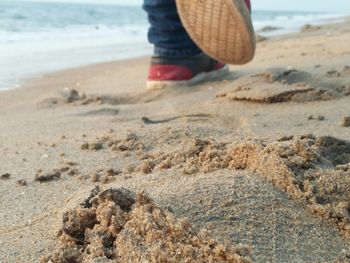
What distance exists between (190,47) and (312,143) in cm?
180

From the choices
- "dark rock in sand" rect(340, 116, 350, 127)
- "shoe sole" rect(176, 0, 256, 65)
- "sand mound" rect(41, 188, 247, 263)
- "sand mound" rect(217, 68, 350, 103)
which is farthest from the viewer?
"sand mound" rect(217, 68, 350, 103)

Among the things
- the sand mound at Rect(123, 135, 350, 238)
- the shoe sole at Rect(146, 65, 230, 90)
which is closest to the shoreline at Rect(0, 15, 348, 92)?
the shoe sole at Rect(146, 65, 230, 90)

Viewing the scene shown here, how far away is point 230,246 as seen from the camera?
40.0 inches

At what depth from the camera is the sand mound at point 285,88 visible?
2631mm

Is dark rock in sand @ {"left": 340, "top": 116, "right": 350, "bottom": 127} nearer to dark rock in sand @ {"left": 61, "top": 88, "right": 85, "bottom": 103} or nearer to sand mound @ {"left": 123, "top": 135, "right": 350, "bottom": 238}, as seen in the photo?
sand mound @ {"left": 123, "top": 135, "right": 350, "bottom": 238}

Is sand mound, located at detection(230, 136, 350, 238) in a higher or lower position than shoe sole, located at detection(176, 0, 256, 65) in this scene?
lower

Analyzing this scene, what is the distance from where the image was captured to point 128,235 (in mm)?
1088

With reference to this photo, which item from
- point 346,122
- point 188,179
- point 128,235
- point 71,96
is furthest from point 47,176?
point 71,96

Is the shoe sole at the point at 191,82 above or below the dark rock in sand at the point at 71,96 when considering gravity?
above

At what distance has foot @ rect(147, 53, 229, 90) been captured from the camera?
10.7 ft

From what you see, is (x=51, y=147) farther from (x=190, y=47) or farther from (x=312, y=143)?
(x=190, y=47)

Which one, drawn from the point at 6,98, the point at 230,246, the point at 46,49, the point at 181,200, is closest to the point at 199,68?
the point at 6,98

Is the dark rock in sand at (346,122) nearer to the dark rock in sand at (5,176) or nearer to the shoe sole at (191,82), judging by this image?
the dark rock in sand at (5,176)

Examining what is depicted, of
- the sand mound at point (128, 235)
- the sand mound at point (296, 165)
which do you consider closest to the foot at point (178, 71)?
the sand mound at point (296, 165)
